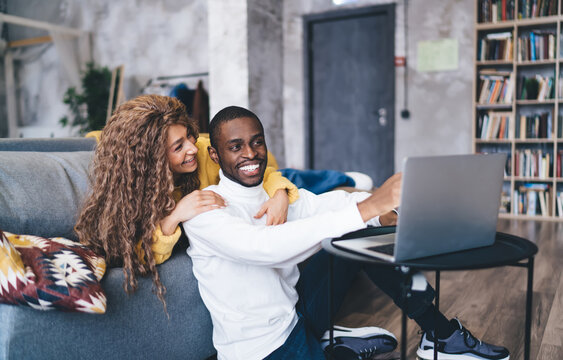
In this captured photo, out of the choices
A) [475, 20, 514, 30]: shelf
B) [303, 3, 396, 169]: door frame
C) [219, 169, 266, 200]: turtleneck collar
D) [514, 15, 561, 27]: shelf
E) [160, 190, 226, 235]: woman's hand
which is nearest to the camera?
[160, 190, 226, 235]: woman's hand

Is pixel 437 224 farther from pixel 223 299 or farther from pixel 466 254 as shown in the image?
pixel 223 299

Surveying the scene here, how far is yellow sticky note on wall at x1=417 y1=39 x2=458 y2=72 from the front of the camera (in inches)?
177

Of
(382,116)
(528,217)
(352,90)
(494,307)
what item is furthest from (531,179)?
(494,307)

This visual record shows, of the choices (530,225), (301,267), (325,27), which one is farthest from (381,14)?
(301,267)

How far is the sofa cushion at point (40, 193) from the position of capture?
128 centimetres

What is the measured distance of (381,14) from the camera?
15.6 ft

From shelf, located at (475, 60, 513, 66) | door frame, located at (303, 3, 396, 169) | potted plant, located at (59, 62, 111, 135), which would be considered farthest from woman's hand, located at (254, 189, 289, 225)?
potted plant, located at (59, 62, 111, 135)

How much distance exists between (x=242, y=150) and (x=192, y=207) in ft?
0.65

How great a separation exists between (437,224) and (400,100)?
13.4 feet

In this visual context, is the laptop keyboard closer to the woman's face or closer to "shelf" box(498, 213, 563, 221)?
the woman's face

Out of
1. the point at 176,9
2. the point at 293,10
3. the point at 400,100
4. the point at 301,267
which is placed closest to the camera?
the point at 301,267

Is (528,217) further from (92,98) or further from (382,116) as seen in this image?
(92,98)

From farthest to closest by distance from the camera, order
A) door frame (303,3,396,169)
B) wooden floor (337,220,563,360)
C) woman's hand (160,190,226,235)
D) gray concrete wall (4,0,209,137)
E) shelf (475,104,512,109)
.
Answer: gray concrete wall (4,0,209,137), door frame (303,3,396,169), shelf (475,104,512,109), wooden floor (337,220,563,360), woman's hand (160,190,226,235)

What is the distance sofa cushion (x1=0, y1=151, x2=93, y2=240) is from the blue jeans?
733 mm
